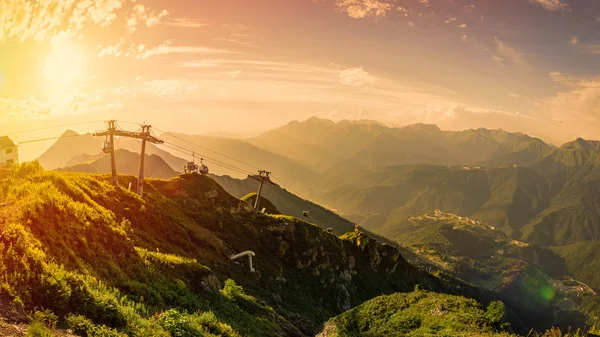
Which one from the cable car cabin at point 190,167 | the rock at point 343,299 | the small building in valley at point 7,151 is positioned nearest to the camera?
the small building in valley at point 7,151

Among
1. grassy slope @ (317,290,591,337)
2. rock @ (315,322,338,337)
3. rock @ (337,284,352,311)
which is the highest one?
grassy slope @ (317,290,591,337)

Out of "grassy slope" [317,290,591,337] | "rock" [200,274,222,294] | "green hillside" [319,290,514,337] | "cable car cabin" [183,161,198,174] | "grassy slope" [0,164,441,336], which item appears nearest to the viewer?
"grassy slope" [0,164,441,336]

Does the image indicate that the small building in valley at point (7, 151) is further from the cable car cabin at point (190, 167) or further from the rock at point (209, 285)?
the rock at point (209, 285)

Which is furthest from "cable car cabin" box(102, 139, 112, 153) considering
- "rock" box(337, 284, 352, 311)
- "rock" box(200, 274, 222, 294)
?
"rock" box(337, 284, 352, 311)

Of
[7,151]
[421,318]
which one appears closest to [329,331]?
[421,318]

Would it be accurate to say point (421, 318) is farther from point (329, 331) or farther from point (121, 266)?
point (121, 266)

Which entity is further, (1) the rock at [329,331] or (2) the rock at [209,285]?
(1) the rock at [329,331]

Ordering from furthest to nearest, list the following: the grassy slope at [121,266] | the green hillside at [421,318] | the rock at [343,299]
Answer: the rock at [343,299] < the green hillside at [421,318] < the grassy slope at [121,266]

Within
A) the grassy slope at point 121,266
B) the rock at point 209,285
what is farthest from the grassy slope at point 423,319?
the rock at point 209,285

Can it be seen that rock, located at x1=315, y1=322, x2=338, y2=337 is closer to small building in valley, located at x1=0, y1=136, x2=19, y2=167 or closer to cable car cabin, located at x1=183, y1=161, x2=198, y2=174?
cable car cabin, located at x1=183, y1=161, x2=198, y2=174

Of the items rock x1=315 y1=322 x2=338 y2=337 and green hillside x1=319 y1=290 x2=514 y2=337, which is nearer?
green hillside x1=319 y1=290 x2=514 y2=337

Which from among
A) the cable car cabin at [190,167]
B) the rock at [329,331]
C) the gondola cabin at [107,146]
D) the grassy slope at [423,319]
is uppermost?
the gondola cabin at [107,146]

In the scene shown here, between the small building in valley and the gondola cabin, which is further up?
the gondola cabin

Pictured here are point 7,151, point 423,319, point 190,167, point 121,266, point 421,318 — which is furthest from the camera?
point 190,167
